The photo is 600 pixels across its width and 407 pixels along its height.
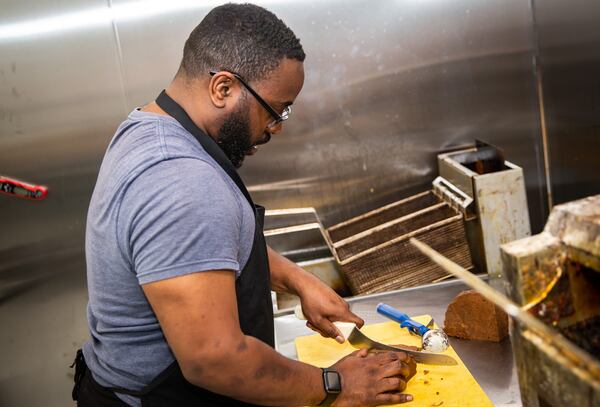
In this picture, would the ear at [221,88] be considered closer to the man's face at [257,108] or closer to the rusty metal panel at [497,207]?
the man's face at [257,108]

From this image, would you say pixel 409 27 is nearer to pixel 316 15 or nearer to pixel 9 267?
pixel 316 15

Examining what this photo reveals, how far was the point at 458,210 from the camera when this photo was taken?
2.46 metres

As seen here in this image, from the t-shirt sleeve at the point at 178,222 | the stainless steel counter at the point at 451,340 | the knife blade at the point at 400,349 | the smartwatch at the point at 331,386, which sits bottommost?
the stainless steel counter at the point at 451,340

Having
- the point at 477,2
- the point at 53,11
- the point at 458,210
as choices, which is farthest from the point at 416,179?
the point at 53,11

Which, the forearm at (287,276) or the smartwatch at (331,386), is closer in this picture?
the smartwatch at (331,386)

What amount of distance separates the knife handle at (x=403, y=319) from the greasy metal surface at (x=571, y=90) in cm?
130

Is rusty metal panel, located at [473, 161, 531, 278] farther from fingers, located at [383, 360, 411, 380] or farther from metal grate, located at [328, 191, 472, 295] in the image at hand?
fingers, located at [383, 360, 411, 380]

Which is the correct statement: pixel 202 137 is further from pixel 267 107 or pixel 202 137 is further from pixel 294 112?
pixel 294 112

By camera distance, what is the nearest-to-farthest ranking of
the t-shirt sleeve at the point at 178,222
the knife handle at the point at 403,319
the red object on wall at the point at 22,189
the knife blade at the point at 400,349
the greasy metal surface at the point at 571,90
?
1. the t-shirt sleeve at the point at 178,222
2. the knife blade at the point at 400,349
3. the knife handle at the point at 403,319
4. the greasy metal surface at the point at 571,90
5. the red object on wall at the point at 22,189

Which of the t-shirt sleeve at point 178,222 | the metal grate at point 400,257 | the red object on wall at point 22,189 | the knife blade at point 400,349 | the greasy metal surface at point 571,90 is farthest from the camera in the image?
the red object on wall at point 22,189

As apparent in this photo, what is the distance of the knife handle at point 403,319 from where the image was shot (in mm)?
1834

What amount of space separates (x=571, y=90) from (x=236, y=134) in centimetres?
191

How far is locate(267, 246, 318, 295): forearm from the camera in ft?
6.18

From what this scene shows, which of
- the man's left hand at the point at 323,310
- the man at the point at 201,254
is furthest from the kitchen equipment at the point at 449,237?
the man at the point at 201,254
